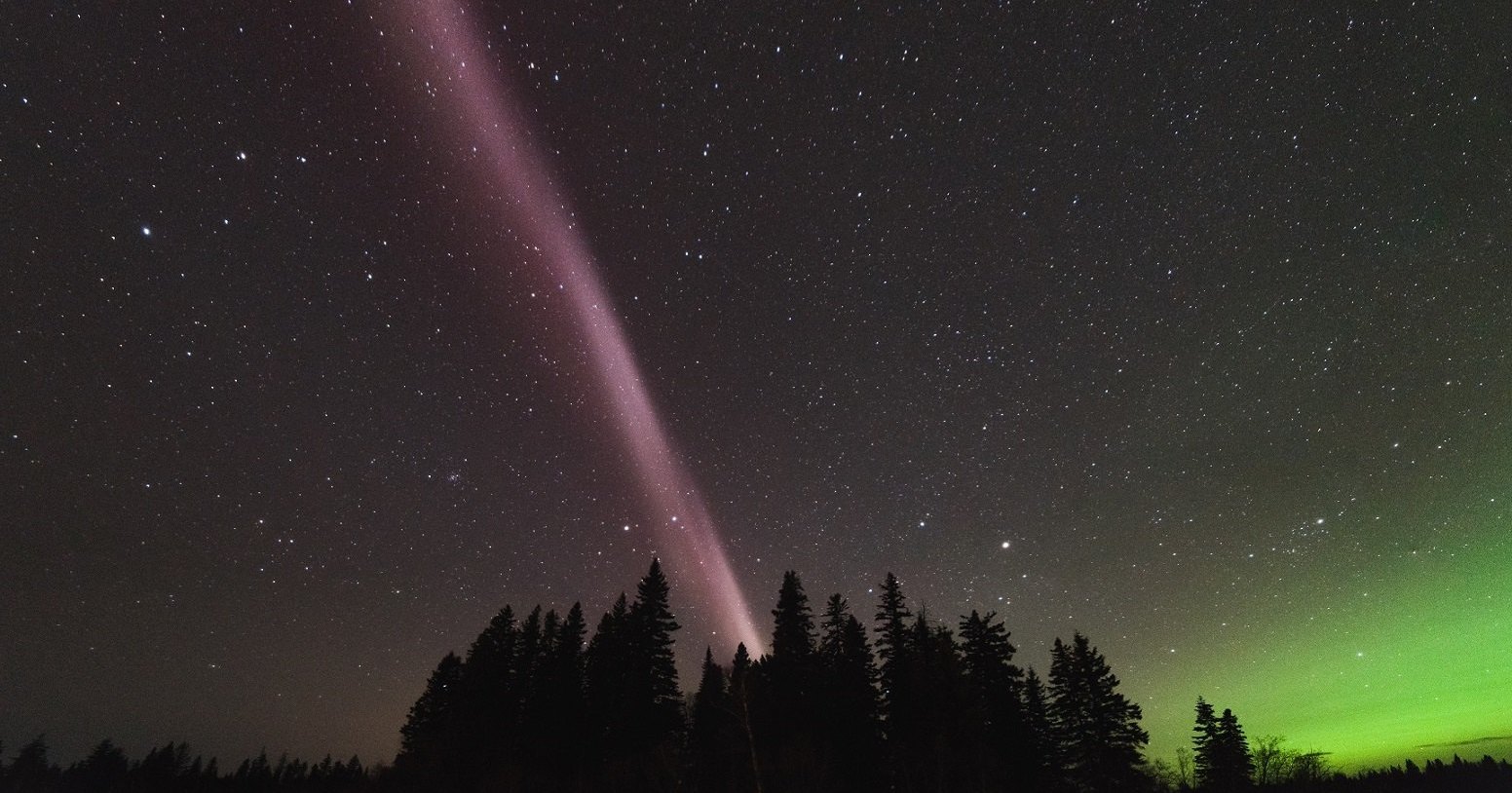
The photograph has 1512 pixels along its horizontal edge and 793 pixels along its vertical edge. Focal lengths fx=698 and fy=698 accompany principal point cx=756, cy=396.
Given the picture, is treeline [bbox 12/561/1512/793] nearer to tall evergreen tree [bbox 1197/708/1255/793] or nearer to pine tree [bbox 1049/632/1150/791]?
pine tree [bbox 1049/632/1150/791]

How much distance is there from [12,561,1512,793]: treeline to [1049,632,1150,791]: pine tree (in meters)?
0.07

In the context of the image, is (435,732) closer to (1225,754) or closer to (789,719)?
(789,719)

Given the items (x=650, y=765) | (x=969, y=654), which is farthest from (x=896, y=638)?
(x=650, y=765)

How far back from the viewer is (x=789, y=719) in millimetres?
34125

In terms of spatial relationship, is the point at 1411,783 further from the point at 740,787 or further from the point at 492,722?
the point at 492,722

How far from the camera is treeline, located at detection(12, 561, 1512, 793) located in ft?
103

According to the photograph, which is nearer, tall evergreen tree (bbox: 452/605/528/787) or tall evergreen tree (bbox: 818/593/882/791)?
tall evergreen tree (bbox: 818/593/882/791)

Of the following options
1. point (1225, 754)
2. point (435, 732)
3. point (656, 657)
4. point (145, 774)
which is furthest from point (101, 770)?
point (1225, 754)

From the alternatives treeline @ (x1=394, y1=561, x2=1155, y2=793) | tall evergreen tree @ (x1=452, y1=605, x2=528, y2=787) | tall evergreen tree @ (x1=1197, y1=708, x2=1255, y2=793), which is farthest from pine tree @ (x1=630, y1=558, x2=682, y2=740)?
tall evergreen tree @ (x1=1197, y1=708, x2=1255, y2=793)

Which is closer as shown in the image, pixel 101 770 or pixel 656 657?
pixel 656 657

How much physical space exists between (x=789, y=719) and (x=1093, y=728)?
1651cm

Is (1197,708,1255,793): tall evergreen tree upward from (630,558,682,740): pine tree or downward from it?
downward

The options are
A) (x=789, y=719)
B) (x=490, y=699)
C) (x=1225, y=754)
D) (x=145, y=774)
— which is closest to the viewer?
(x=789, y=719)

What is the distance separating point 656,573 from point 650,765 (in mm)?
14669
